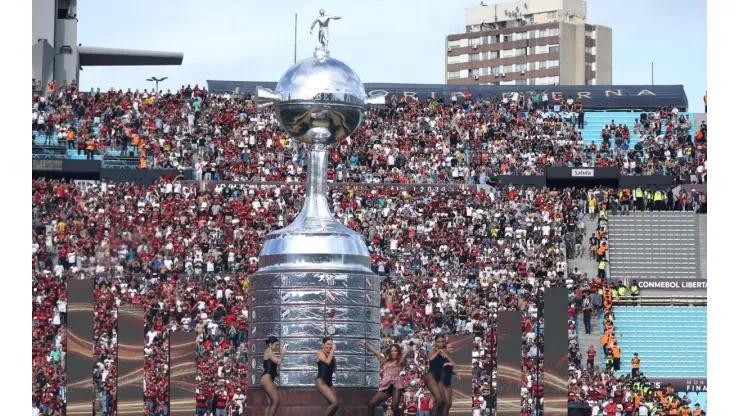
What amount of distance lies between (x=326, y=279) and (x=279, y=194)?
24050mm

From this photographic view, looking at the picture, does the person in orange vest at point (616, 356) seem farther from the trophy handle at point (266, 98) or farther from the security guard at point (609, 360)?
the trophy handle at point (266, 98)

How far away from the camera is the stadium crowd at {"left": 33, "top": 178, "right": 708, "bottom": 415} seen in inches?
1455

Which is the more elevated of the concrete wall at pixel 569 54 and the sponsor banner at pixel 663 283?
the concrete wall at pixel 569 54

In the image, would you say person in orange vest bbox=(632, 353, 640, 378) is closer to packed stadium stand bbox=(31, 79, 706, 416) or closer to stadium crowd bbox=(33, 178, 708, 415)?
packed stadium stand bbox=(31, 79, 706, 416)

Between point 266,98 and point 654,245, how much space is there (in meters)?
26.6

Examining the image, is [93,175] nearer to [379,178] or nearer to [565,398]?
[379,178]

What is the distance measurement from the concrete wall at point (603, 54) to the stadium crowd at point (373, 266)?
7089 centimetres

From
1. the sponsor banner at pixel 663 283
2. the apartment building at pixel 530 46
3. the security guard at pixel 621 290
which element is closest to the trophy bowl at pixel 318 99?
the security guard at pixel 621 290

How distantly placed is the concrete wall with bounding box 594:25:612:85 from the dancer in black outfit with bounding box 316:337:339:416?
97.9 m

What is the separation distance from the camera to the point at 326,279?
25.4 meters

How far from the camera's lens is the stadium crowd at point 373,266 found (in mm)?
36969

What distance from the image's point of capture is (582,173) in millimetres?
53875
